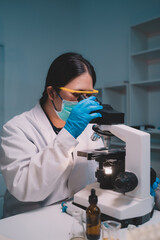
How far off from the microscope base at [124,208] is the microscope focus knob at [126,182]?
6 cm

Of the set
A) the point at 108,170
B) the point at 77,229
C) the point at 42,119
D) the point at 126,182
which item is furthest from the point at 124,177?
the point at 42,119

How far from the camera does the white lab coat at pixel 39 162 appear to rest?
38.5 inches

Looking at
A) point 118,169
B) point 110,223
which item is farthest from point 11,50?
point 110,223

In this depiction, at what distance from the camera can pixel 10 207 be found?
1.25m

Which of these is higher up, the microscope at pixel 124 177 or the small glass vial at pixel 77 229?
the microscope at pixel 124 177

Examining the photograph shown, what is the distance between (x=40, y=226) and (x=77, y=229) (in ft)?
0.58

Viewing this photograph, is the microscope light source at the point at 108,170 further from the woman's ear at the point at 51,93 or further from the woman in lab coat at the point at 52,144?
the woman's ear at the point at 51,93

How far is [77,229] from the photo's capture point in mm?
752

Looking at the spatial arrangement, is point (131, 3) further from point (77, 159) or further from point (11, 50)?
point (77, 159)

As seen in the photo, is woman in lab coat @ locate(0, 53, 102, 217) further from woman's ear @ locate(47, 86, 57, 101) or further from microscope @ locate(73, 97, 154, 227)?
microscope @ locate(73, 97, 154, 227)

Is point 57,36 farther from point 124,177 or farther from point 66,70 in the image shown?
point 124,177

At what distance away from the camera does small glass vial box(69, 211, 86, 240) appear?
0.73m

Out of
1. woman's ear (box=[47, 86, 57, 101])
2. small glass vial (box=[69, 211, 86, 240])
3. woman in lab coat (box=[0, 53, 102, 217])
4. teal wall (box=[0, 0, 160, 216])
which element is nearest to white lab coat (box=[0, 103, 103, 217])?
woman in lab coat (box=[0, 53, 102, 217])

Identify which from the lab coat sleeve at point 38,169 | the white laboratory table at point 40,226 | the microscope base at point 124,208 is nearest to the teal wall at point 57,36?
the lab coat sleeve at point 38,169
